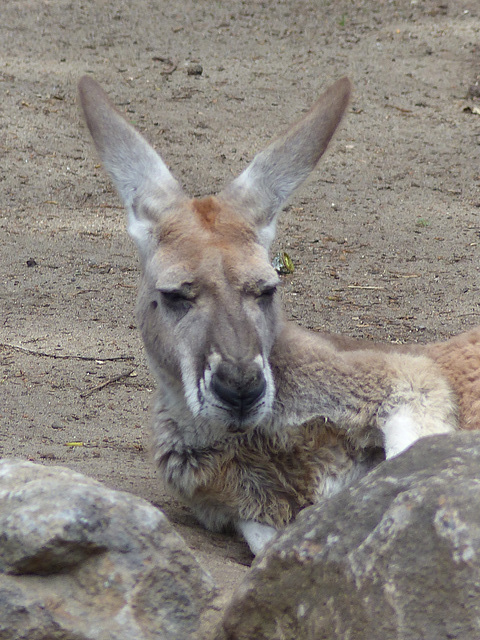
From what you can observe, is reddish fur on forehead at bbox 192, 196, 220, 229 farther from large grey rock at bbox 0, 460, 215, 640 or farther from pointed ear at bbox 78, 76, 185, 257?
large grey rock at bbox 0, 460, 215, 640

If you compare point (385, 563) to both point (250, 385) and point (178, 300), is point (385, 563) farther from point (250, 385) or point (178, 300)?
point (178, 300)

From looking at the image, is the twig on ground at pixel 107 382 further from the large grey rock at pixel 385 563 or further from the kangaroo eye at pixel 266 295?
the large grey rock at pixel 385 563

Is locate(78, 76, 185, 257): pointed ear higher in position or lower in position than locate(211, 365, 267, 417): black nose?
higher

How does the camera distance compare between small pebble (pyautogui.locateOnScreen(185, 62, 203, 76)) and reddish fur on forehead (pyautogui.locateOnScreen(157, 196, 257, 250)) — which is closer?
reddish fur on forehead (pyautogui.locateOnScreen(157, 196, 257, 250))

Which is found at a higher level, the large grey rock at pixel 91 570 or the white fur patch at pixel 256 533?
the large grey rock at pixel 91 570

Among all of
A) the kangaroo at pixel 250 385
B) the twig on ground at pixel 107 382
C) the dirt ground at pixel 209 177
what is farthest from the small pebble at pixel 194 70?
the kangaroo at pixel 250 385

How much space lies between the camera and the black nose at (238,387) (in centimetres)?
306

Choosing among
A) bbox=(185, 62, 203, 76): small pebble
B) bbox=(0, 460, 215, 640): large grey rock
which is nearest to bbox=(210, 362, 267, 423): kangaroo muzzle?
bbox=(0, 460, 215, 640): large grey rock

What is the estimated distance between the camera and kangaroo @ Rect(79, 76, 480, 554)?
10.6 ft

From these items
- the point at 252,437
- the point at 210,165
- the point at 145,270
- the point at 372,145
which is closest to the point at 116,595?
the point at 252,437

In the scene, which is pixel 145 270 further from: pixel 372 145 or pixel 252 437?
pixel 372 145

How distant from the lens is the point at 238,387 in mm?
3059

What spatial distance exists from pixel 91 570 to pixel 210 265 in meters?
1.39

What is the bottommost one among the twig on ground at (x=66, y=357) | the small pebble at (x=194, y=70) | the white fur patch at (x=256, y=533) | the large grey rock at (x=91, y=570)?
the twig on ground at (x=66, y=357)
